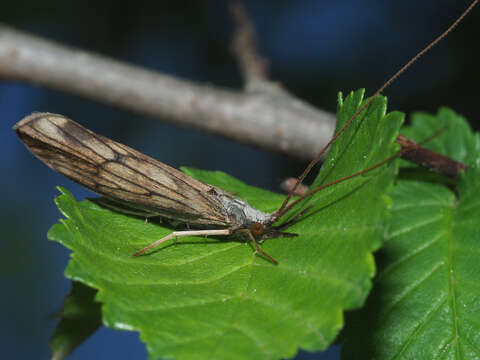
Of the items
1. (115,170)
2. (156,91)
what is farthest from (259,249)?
A: (156,91)

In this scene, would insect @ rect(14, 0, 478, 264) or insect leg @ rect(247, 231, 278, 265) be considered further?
insect @ rect(14, 0, 478, 264)

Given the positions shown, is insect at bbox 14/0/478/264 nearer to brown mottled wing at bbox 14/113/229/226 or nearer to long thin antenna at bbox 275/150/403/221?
brown mottled wing at bbox 14/113/229/226

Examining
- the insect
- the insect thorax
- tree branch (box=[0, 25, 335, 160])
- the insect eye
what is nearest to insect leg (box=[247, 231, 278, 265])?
the insect eye

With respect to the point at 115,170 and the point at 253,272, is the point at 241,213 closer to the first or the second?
the point at 253,272

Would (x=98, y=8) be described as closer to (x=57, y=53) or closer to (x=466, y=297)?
(x=57, y=53)

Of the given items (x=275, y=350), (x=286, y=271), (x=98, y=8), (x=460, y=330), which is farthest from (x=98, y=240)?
(x=98, y=8)
